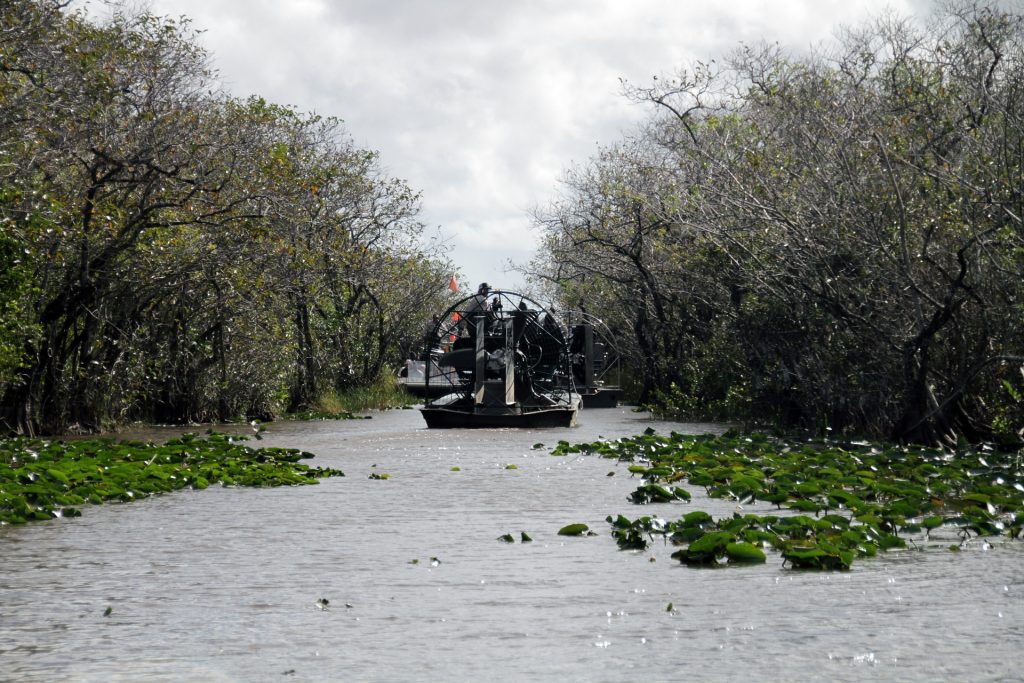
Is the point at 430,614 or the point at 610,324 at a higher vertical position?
the point at 610,324

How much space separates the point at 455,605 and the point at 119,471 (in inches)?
338

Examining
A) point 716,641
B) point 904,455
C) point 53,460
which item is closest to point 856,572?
point 716,641

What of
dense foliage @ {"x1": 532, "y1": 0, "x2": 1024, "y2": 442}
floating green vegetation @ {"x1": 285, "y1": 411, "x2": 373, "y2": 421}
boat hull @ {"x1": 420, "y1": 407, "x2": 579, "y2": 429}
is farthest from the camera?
floating green vegetation @ {"x1": 285, "y1": 411, "x2": 373, "y2": 421}

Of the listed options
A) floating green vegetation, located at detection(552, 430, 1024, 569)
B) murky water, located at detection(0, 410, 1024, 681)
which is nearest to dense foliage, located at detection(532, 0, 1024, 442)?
floating green vegetation, located at detection(552, 430, 1024, 569)

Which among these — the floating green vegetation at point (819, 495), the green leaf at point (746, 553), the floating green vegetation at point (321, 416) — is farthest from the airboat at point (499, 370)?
the green leaf at point (746, 553)

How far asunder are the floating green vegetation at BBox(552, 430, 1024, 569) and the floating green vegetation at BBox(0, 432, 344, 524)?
15.3 ft

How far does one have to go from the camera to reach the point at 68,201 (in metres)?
23.5

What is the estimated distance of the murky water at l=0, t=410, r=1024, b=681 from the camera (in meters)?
7.11

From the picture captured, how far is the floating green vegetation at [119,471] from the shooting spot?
45.5 ft

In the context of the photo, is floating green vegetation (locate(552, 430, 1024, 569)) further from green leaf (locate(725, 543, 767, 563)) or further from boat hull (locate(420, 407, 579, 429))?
boat hull (locate(420, 407, 579, 429))

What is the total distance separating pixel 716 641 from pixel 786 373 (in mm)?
17804

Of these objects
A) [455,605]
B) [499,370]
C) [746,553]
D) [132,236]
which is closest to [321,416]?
[499,370]

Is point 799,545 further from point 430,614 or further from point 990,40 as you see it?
point 990,40

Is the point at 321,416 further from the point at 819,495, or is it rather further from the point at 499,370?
the point at 819,495
